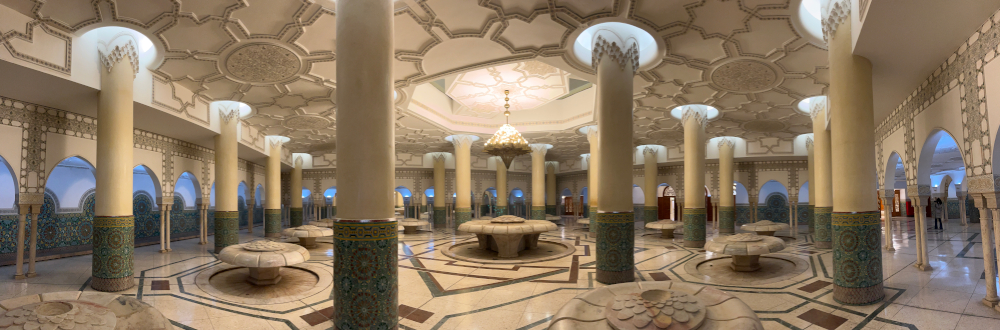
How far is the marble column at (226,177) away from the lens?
8.70 meters

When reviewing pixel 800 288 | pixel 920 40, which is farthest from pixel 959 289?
pixel 920 40

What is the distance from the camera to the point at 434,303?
4.71m

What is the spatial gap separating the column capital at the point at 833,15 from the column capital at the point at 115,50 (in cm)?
774

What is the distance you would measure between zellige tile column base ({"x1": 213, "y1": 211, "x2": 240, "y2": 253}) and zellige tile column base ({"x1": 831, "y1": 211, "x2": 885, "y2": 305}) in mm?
9285

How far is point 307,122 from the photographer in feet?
34.9

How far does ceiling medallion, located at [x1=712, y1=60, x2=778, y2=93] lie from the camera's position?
6672mm

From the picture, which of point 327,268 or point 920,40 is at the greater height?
point 920,40

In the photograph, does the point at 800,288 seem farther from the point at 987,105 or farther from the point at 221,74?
the point at 221,74

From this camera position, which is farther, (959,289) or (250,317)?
(959,289)

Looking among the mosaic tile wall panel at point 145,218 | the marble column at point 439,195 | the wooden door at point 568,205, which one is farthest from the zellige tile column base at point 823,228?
the mosaic tile wall panel at point 145,218

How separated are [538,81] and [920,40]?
6.46 meters

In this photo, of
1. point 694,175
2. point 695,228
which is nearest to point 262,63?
point 694,175

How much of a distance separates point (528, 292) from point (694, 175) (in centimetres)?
575

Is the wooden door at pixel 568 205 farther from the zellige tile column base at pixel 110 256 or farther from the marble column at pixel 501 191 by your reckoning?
the zellige tile column base at pixel 110 256
